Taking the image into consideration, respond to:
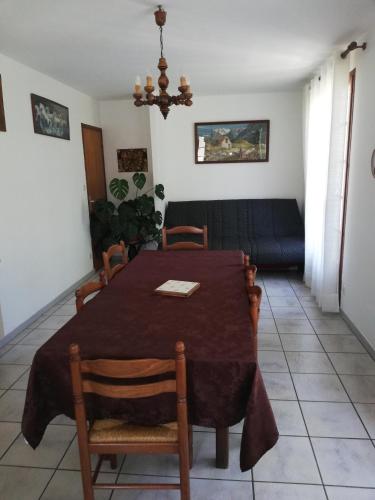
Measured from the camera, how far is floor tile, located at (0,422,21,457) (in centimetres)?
187

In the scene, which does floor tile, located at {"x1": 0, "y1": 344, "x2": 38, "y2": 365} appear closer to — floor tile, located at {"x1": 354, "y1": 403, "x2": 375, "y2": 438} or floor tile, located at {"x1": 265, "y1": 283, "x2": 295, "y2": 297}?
floor tile, located at {"x1": 354, "y1": 403, "x2": 375, "y2": 438}

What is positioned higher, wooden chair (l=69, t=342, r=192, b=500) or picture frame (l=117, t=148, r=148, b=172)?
picture frame (l=117, t=148, r=148, b=172)

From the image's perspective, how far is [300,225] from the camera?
4.83m

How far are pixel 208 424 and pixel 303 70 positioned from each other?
369cm

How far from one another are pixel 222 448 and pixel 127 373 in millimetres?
812

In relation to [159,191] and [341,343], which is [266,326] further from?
[159,191]

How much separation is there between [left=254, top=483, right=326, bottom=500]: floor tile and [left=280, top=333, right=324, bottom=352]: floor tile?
1.23m

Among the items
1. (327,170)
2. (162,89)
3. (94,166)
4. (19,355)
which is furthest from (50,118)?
(327,170)

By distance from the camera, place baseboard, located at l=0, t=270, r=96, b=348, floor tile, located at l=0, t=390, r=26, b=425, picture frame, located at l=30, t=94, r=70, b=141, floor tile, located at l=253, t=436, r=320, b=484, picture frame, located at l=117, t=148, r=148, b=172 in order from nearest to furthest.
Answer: floor tile, located at l=253, t=436, r=320, b=484 → floor tile, located at l=0, t=390, r=26, b=425 → baseboard, located at l=0, t=270, r=96, b=348 → picture frame, located at l=30, t=94, r=70, b=141 → picture frame, located at l=117, t=148, r=148, b=172

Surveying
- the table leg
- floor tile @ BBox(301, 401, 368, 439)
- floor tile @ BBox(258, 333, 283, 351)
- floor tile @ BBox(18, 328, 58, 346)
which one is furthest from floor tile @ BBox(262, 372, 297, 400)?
floor tile @ BBox(18, 328, 58, 346)

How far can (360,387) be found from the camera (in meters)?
2.25

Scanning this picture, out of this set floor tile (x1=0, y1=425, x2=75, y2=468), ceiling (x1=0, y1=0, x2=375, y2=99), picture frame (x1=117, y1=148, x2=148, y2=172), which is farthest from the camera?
picture frame (x1=117, y1=148, x2=148, y2=172)

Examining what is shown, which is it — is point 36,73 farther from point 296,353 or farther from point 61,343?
point 296,353

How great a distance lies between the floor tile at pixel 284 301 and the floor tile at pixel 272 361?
937mm
